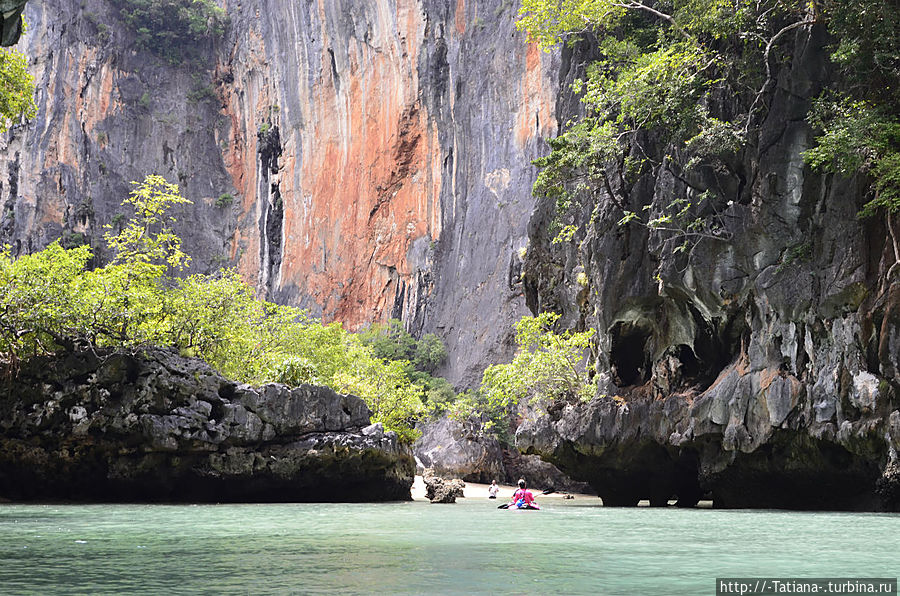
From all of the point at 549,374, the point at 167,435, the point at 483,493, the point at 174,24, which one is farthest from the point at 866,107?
the point at 174,24

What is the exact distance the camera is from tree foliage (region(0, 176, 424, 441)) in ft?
64.4

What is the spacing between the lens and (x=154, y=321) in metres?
22.8

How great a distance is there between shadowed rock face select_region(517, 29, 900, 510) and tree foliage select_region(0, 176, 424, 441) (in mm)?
9361

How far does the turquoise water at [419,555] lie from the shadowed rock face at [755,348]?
360 cm

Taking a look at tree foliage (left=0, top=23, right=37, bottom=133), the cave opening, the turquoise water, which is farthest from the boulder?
tree foliage (left=0, top=23, right=37, bottom=133)

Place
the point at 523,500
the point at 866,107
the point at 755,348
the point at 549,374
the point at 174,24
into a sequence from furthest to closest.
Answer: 1. the point at 174,24
2. the point at 549,374
3. the point at 523,500
4. the point at 755,348
5. the point at 866,107

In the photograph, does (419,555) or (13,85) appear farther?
(13,85)

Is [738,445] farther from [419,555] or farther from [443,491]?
[419,555]

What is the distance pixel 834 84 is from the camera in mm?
19047

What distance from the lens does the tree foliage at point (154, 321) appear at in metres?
19.6

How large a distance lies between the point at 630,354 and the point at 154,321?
1346 centimetres

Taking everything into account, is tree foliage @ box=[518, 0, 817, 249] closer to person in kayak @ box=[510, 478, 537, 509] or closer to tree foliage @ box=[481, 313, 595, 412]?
tree foliage @ box=[481, 313, 595, 412]

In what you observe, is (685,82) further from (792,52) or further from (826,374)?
(826,374)

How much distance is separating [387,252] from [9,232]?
25.8 metres
